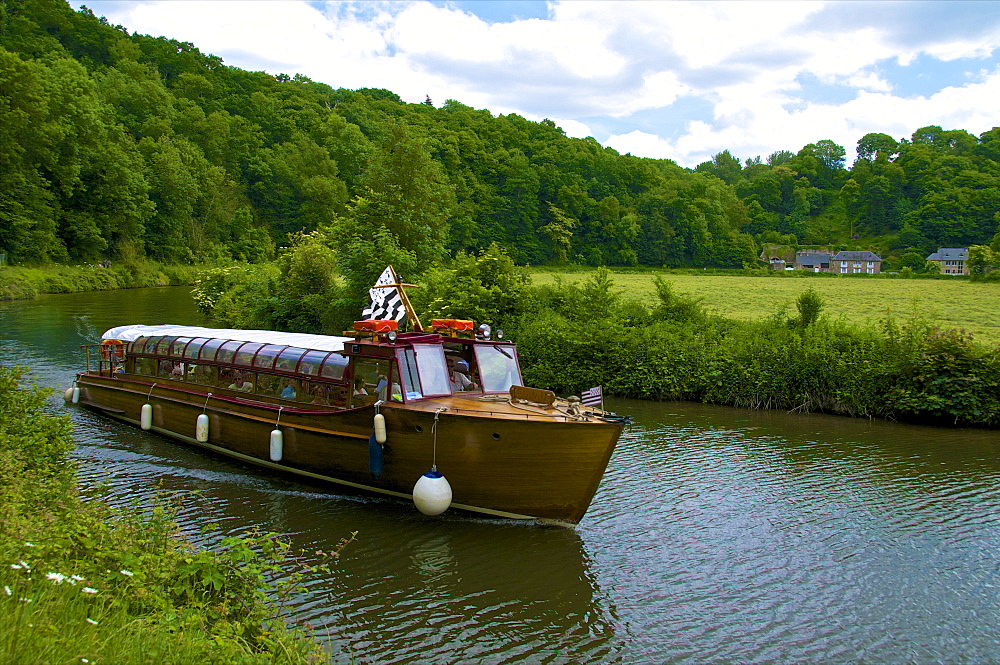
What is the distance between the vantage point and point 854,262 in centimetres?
9906

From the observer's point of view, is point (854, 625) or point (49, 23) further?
point (49, 23)

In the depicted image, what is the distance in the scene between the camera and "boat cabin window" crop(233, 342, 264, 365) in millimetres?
15352

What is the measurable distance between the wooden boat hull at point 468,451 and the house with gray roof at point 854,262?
9846cm

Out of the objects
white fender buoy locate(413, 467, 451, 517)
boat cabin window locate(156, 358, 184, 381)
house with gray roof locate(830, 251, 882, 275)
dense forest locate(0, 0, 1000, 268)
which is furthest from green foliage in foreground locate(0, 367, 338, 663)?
house with gray roof locate(830, 251, 882, 275)

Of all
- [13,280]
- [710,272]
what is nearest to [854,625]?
[13,280]

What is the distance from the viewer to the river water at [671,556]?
8602 mm

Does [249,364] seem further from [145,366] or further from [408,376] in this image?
[408,376]

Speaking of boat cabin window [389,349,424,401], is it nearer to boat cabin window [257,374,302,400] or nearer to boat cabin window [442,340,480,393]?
boat cabin window [442,340,480,393]

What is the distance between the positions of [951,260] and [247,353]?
9184 cm

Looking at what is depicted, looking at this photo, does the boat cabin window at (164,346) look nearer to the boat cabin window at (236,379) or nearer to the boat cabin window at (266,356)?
the boat cabin window at (236,379)

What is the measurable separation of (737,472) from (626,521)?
4189mm

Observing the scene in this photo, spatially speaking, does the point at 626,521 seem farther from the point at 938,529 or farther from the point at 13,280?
the point at 13,280

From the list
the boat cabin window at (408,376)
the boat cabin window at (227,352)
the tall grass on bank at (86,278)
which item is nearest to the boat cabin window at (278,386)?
the boat cabin window at (227,352)

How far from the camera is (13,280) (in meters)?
50.2
